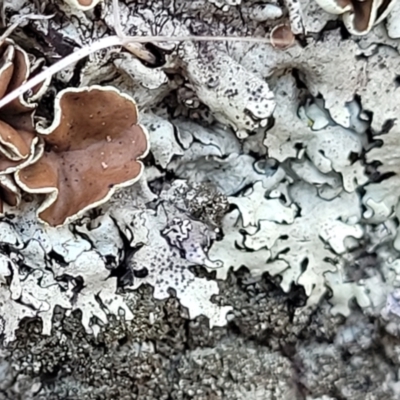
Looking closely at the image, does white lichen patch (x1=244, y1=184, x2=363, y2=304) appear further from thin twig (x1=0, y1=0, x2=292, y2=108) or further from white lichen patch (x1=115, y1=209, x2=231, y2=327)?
thin twig (x1=0, y1=0, x2=292, y2=108)

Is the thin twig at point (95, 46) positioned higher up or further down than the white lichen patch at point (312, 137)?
higher up

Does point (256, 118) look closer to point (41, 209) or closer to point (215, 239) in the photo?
point (215, 239)

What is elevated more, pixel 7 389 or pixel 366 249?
pixel 366 249

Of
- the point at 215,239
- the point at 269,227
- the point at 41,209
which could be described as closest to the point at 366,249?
the point at 269,227

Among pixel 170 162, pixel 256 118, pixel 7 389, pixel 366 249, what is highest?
pixel 256 118

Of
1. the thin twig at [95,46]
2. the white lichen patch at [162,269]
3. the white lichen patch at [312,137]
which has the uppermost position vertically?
the thin twig at [95,46]

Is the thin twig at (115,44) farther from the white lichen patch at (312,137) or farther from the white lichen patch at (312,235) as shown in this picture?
the white lichen patch at (312,235)

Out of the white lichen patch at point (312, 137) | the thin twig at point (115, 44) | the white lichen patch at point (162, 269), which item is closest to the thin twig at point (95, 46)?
the thin twig at point (115, 44)

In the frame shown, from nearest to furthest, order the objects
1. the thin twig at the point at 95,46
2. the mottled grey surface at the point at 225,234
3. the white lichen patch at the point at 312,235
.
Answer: the thin twig at the point at 95,46, the mottled grey surface at the point at 225,234, the white lichen patch at the point at 312,235

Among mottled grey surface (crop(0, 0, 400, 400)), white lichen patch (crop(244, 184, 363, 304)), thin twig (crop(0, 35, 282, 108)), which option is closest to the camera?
thin twig (crop(0, 35, 282, 108))

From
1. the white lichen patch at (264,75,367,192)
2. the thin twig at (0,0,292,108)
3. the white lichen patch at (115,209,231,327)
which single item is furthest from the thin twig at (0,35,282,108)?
the white lichen patch at (115,209,231,327)

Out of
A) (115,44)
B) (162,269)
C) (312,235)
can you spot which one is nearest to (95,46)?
(115,44)
